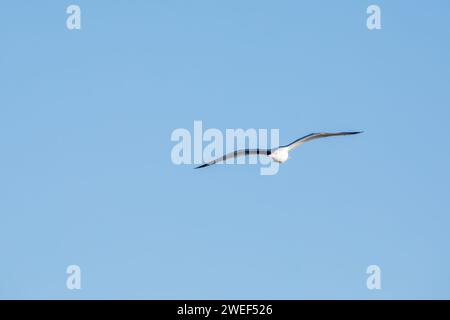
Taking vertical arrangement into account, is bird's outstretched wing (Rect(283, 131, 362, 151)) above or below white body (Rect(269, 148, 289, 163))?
above

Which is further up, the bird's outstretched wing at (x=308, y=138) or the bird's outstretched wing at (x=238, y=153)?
the bird's outstretched wing at (x=308, y=138)

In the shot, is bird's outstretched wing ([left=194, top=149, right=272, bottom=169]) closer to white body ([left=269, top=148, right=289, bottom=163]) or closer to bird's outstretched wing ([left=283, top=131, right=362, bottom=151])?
white body ([left=269, top=148, right=289, bottom=163])

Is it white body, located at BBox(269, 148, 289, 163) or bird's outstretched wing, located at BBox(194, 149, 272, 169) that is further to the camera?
bird's outstretched wing, located at BBox(194, 149, 272, 169)

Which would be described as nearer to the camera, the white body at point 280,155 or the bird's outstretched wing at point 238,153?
the white body at point 280,155

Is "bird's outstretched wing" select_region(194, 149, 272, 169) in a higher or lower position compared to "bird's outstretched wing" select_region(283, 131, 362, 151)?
lower

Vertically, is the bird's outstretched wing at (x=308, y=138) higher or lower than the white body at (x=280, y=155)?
higher

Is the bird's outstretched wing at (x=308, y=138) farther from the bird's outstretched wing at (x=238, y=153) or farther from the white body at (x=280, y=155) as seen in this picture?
the bird's outstretched wing at (x=238, y=153)

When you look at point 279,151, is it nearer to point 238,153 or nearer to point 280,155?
point 280,155
